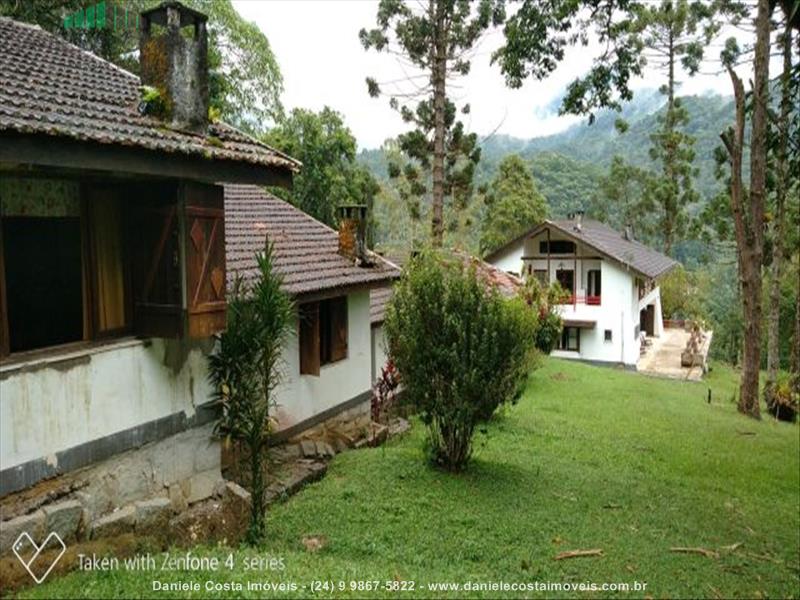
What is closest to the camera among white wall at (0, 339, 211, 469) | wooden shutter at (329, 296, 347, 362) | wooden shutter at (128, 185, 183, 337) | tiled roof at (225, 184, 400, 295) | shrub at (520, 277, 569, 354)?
white wall at (0, 339, 211, 469)

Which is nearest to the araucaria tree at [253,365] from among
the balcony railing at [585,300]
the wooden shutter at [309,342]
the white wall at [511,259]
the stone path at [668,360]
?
the wooden shutter at [309,342]

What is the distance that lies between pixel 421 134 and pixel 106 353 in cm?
1815

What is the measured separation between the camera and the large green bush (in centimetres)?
892

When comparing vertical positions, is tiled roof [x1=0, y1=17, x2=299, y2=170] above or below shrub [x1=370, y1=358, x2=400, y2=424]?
above

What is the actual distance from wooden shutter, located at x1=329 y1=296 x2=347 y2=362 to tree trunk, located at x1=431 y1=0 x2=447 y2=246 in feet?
27.9

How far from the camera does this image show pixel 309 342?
11.3 m

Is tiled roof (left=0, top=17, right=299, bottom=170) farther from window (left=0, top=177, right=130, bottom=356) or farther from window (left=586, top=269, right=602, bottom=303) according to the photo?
window (left=586, top=269, right=602, bottom=303)

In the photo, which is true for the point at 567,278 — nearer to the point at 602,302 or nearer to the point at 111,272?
the point at 602,302

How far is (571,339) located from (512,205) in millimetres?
12028

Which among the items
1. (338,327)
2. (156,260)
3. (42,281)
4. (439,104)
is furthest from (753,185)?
(42,281)

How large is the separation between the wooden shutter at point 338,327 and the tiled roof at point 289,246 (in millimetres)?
631

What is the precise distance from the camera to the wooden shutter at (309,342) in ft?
36.9

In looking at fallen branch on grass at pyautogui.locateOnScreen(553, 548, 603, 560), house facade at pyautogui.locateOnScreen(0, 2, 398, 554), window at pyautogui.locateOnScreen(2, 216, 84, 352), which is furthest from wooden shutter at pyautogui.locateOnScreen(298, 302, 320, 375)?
fallen branch on grass at pyautogui.locateOnScreen(553, 548, 603, 560)

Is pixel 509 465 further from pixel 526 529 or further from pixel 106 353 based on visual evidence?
pixel 106 353
